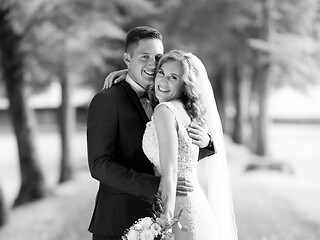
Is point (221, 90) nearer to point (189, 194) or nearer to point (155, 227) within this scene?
point (189, 194)

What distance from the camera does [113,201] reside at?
4273 millimetres

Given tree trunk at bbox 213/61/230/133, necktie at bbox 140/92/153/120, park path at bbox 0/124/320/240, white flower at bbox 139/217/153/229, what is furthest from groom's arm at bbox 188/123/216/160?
tree trunk at bbox 213/61/230/133

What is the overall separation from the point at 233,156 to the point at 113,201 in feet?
64.9

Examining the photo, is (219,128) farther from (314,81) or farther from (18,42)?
(314,81)

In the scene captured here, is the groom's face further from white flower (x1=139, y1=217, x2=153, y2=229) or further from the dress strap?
white flower (x1=139, y1=217, x2=153, y2=229)

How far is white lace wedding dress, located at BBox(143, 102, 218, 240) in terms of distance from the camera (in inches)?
159

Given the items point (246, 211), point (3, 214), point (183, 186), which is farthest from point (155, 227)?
point (246, 211)

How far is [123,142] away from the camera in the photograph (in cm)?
416

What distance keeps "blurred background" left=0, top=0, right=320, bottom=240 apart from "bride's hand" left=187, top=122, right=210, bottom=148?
7351mm

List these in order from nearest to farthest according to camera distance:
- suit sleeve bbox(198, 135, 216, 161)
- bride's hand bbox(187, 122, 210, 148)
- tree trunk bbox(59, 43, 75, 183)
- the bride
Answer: the bride, bride's hand bbox(187, 122, 210, 148), suit sleeve bbox(198, 135, 216, 161), tree trunk bbox(59, 43, 75, 183)

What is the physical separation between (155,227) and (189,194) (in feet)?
1.66

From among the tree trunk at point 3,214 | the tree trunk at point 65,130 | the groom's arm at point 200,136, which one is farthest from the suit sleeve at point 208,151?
the tree trunk at point 65,130

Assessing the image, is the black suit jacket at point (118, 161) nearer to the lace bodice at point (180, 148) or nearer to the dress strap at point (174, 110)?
the lace bodice at point (180, 148)

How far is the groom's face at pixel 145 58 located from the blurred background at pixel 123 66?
297 inches
